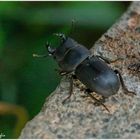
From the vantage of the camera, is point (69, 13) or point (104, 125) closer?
point (104, 125)

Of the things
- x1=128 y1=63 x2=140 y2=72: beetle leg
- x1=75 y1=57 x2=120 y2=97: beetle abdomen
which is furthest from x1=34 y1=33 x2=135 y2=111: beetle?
x1=128 y1=63 x2=140 y2=72: beetle leg

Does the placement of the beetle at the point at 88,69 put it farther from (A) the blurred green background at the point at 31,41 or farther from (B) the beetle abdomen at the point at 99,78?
(A) the blurred green background at the point at 31,41

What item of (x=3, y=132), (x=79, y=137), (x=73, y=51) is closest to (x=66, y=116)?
(x=79, y=137)

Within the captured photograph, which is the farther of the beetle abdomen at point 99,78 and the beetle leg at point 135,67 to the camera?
the beetle leg at point 135,67

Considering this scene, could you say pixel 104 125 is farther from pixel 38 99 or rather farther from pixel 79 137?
pixel 38 99

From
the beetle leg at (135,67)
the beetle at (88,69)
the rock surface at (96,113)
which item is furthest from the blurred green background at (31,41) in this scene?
the beetle leg at (135,67)

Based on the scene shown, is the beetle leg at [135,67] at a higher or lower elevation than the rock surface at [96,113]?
higher

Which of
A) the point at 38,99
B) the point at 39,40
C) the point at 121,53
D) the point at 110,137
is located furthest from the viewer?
the point at 39,40
